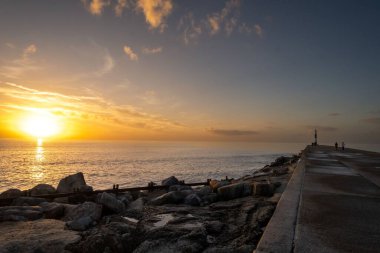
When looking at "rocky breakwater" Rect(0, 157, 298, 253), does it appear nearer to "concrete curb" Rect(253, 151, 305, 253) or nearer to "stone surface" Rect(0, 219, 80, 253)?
"stone surface" Rect(0, 219, 80, 253)

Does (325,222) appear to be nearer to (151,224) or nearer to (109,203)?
(151,224)

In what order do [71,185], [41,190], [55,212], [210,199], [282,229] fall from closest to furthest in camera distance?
1. [282,229]
2. [55,212]
3. [210,199]
4. [41,190]
5. [71,185]

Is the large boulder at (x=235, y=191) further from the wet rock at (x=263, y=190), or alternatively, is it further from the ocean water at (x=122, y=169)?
the ocean water at (x=122, y=169)

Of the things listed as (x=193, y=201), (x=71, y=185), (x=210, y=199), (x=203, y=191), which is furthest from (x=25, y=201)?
(x=210, y=199)

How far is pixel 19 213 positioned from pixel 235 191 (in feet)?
22.6

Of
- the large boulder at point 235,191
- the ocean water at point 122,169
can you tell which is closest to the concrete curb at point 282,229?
the large boulder at point 235,191

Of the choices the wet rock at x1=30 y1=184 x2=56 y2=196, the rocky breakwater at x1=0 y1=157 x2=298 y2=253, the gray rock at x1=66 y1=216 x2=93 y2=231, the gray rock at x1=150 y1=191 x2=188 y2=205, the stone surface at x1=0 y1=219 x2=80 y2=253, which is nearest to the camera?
the rocky breakwater at x1=0 y1=157 x2=298 y2=253

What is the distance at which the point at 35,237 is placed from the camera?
20.9 feet

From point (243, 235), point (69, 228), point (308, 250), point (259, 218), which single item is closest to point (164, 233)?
point (243, 235)

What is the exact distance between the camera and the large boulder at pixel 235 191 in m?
9.01

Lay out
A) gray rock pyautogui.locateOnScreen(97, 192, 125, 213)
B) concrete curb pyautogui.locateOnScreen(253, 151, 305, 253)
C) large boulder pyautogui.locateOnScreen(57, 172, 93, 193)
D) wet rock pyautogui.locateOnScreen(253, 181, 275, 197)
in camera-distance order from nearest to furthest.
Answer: concrete curb pyautogui.locateOnScreen(253, 151, 305, 253), wet rock pyautogui.locateOnScreen(253, 181, 275, 197), gray rock pyautogui.locateOnScreen(97, 192, 125, 213), large boulder pyautogui.locateOnScreen(57, 172, 93, 193)

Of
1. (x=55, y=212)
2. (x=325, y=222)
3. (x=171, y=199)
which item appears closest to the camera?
(x=325, y=222)

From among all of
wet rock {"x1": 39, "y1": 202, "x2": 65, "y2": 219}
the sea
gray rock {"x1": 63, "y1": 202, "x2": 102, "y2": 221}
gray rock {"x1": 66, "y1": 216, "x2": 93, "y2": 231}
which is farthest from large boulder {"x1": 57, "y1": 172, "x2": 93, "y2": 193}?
the sea

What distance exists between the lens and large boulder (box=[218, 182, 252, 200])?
9008 millimetres
